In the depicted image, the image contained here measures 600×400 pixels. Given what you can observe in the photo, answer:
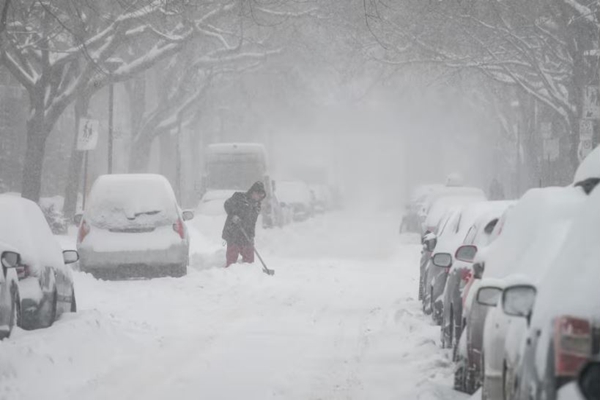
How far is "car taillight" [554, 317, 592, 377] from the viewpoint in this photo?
4.41 metres

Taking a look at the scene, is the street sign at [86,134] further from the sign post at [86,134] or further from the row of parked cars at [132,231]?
the row of parked cars at [132,231]

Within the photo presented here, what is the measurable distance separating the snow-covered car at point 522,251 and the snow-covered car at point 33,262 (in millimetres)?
4884

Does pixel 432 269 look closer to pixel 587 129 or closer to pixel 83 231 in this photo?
pixel 83 231

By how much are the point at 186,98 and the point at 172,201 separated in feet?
83.4

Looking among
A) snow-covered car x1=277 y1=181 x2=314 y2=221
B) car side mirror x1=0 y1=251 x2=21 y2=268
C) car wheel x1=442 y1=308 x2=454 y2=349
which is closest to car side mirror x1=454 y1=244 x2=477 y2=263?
car wheel x1=442 y1=308 x2=454 y2=349

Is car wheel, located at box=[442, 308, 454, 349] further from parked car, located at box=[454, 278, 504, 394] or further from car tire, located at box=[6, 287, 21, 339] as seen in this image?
car tire, located at box=[6, 287, 21, 339]

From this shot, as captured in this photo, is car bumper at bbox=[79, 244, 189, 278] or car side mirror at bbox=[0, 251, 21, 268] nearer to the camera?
car side mirror at bbox=[0, 251, 21, 268]

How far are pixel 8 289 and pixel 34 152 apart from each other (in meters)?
17.9

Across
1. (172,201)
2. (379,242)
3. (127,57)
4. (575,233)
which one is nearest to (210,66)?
(127,57)

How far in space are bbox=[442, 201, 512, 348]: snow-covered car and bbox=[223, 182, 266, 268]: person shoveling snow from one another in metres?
9.89

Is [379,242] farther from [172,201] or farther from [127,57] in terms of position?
[172,201]

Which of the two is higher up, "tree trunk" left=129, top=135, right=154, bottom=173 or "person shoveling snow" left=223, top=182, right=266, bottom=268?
"tree trunk" left=129, top=135, right=154, bottom=173

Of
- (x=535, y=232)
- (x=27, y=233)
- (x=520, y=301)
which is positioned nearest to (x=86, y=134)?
(x=27, y=233)

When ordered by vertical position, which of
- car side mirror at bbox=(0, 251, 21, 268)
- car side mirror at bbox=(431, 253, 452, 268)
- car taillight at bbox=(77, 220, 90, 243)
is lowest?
car taillight at bbox=(77, 220, 90, 243)
